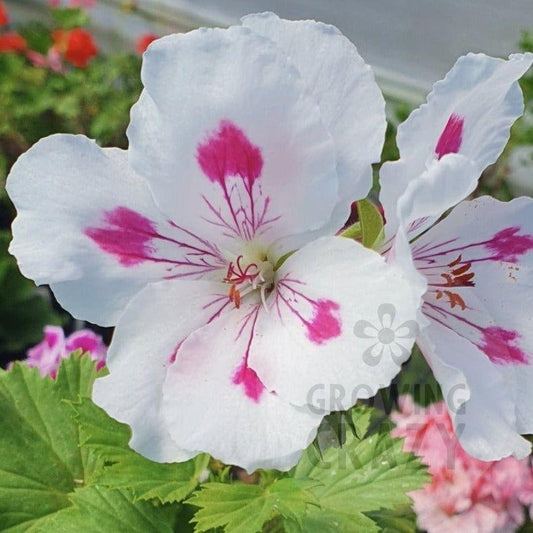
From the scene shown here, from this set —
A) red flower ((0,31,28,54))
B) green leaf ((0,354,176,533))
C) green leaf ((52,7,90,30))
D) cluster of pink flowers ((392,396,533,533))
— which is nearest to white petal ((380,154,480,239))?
green leaf ((0,354,176,533))

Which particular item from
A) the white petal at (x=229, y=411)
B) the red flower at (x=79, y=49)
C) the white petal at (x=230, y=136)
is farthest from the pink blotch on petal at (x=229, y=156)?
the red flower at (x=79, y=49)

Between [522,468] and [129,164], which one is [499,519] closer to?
[522,468]

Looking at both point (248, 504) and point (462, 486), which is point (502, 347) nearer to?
point (248, 504)

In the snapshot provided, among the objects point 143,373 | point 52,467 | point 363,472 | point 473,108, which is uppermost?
point 473,108

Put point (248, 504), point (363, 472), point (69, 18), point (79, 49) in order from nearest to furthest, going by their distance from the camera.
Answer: point (248, 504) < point (363, 472) < point (79, 49) < point (69, 18)

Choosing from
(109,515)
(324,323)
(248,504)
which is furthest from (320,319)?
(109,515)

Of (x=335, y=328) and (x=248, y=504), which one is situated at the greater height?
(x=335, y=328)
